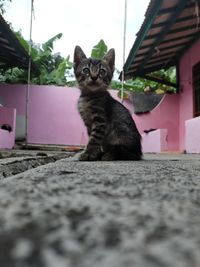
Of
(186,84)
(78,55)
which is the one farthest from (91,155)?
(186,84)

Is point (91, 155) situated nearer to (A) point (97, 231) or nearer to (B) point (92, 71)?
(B) point (92, 71)

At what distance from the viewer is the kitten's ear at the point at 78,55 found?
3434 millimetres

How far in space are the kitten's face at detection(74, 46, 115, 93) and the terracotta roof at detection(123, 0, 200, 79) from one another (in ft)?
7.60

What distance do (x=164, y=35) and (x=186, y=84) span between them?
2.48m

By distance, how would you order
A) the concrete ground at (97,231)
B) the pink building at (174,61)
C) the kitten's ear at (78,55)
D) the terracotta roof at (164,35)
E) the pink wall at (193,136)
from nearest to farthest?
the concrete ground at (97,231), the kitten's ear at (78,55), the terracotta roof at (164,35), the pink building at (174,61), the pink wall at (193,136)

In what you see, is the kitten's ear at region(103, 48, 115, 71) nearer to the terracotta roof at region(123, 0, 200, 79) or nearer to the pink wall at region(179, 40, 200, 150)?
the terracotta roof at region(123, 0, 200, 79)

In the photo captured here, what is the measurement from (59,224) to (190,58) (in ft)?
29.9

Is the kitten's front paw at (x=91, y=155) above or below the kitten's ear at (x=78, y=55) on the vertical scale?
below

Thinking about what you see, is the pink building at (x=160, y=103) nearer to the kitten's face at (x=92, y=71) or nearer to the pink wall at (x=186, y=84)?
the pink wall at (x=186, y=84)

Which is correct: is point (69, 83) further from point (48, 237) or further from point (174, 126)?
point (48, 237)

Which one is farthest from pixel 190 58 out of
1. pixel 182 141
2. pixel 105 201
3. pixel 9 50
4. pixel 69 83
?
pixel 105 201

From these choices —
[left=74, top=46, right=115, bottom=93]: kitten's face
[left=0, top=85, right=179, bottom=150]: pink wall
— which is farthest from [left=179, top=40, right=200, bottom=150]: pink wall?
[left=74, top=46, right=115, bottom=93]: kitten's face

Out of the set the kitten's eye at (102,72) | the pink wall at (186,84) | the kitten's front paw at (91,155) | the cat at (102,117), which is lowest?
the kitten's front paw at (91,155)

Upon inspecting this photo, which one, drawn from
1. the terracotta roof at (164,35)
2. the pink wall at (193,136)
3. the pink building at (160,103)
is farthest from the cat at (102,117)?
the pink wall at (193,136)
